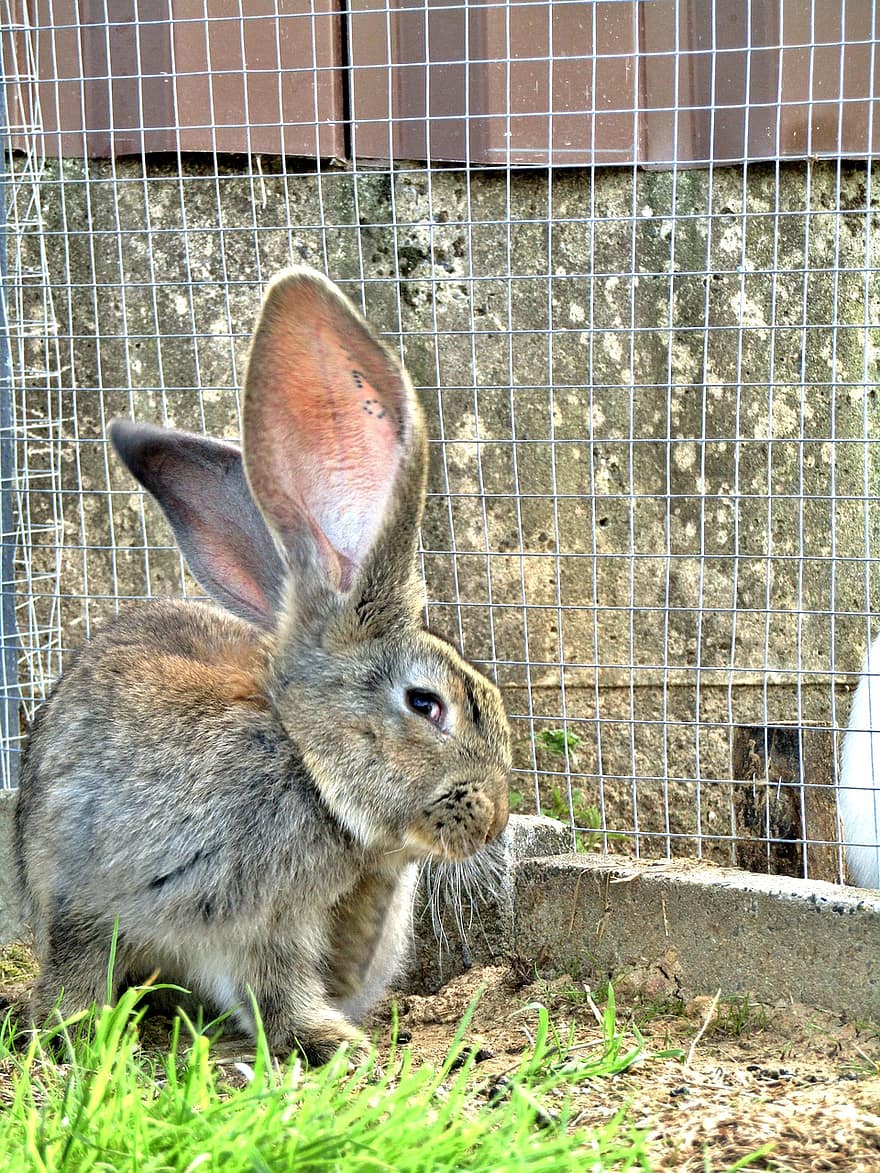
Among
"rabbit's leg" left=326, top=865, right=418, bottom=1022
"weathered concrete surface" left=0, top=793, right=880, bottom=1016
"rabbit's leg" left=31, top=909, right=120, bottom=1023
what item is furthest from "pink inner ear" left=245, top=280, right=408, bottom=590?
"weathered concrete surface" left=0, top=793, right=880, bottom=1016

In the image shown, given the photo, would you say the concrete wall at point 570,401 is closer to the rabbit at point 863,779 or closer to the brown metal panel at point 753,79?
the brown metal panel at point 753,79

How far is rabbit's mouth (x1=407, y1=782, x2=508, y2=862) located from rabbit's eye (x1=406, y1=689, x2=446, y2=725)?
0.15 meters

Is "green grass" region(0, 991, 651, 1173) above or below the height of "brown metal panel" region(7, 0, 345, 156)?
below

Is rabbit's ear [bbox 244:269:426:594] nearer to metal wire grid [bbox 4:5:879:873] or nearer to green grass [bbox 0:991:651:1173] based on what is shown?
green grass [bbox 0:991:651:1173]

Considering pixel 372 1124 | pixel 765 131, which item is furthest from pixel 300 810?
pixel 765 131

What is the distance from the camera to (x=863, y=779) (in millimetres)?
4223

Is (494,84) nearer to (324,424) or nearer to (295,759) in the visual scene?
(324,424)

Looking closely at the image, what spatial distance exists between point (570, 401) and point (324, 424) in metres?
2.48

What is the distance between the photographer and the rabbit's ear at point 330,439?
102 inches

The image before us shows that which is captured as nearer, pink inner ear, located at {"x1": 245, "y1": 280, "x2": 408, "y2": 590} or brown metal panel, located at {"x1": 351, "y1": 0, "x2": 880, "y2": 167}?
pink inner ear, located at {"x1": 245, "y1": 280, "x2": 408, "y2": 590}

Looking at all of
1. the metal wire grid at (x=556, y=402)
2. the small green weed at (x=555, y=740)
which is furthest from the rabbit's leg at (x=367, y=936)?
the metal wire grid at (x=556, y=402)

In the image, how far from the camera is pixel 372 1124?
6.54 feet

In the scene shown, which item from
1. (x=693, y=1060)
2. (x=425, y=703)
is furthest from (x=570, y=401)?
(x=693, y=1060)

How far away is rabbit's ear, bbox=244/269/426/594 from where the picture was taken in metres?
2.59
